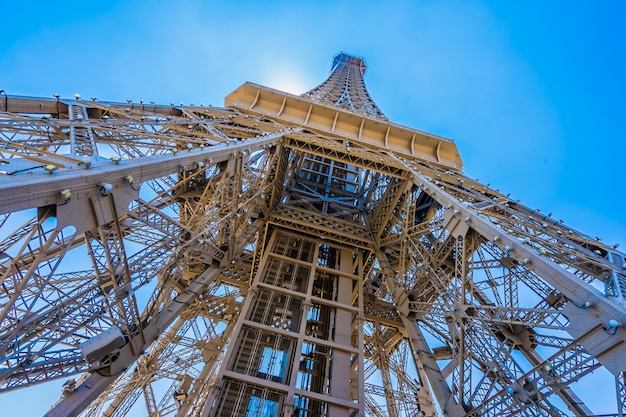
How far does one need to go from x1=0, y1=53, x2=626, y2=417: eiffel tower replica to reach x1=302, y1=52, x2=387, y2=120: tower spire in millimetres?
10369

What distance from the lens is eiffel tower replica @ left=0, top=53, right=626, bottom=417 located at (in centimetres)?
558

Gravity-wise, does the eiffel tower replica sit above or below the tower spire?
below

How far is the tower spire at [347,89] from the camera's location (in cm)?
3262

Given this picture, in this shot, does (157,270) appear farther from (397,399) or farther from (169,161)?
(397,399)

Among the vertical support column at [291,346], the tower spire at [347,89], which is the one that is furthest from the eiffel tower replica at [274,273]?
the tower spire at [347,89]

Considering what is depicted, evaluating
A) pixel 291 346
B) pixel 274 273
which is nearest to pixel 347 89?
pixel 274 273

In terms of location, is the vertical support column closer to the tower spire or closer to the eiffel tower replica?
the eiffel tower replica

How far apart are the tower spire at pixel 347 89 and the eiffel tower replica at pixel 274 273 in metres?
10.4

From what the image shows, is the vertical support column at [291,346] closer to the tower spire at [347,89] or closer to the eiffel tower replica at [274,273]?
the eiffel tower replica at [274,273]

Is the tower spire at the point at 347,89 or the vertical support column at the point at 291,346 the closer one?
the vertical support column at the point at 291,346

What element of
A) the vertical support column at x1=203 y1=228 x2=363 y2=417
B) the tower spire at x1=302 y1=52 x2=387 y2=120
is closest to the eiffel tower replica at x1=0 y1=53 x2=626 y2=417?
the vertical support column at x1=203 y1=228 x2=363 y2=417

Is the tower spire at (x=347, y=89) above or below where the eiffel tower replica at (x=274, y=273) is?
above

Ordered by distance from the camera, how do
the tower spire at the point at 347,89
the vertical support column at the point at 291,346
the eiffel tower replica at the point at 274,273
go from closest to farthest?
the eiffel tower replica at the point at 274,273
the vertical support column at the point at 291,346
the tower spire at the point at 347,89

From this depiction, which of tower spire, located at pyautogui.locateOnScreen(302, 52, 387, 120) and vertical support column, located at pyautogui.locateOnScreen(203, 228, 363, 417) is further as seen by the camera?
tower spire, located at pyautogui.locateOnScreen(302, 52, 387, 120)
